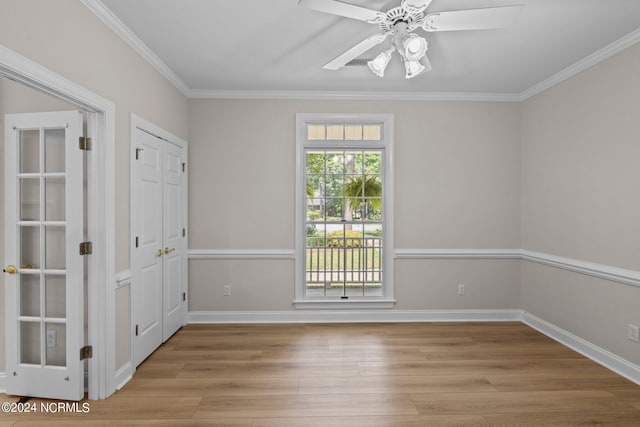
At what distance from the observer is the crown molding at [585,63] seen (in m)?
2.77

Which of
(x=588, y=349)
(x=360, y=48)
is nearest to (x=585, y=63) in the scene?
(x=360, y=48)

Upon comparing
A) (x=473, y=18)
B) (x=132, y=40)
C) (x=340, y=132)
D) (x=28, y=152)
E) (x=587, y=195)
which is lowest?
(x=587, y=195)

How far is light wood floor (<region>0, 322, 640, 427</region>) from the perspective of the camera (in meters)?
2.28

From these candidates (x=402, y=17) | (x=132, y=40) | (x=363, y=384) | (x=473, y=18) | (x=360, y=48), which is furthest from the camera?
(x=132, y=40)

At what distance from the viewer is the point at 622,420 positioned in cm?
226

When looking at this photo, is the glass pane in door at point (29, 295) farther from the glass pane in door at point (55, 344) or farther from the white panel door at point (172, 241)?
the white panel door at point (172, 241)

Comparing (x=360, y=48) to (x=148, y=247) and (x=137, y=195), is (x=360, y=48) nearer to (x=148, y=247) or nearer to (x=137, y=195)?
(x=137, y=195)

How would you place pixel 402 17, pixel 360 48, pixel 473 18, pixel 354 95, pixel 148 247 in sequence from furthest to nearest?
1. pixel 354 95
2. pixel 148 247
3. pixel 360 48
4. pixel 402 17
5. pixel 473 18

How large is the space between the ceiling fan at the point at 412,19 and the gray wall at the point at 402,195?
75.0 inches

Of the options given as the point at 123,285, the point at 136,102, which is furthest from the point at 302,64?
the point at 123,285

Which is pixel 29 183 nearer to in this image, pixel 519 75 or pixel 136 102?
pixel 136 102

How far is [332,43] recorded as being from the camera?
293 centimetres

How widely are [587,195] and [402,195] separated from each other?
1.76 m

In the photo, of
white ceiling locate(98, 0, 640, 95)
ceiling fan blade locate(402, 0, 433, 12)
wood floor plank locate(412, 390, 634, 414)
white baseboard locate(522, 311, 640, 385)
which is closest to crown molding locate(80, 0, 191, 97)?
white ceiling locate(98, 0, 640, 95)
